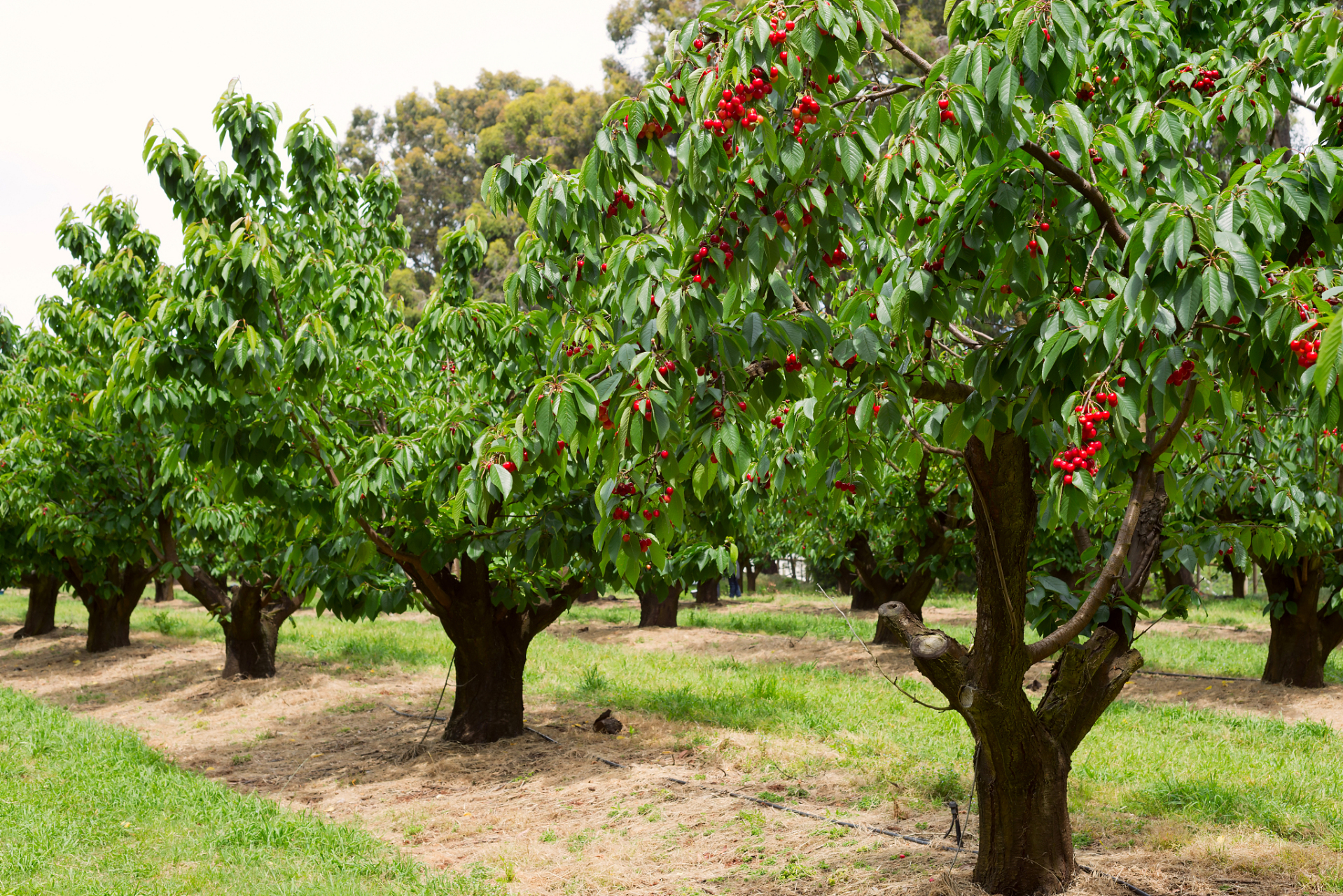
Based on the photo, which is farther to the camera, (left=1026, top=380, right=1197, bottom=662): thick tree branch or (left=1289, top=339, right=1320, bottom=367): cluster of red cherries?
(left=1026, top=380, right=1197, bottom=662): thick tree branch

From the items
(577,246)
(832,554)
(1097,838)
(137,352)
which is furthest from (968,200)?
(832,554)

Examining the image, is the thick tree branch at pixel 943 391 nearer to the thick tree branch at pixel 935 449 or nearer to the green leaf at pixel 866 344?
the thick tree branch at pixel 935 449

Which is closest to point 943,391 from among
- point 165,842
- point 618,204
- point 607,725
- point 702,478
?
point 702,478

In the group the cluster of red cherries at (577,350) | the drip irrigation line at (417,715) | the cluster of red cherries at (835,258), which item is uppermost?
the cluster of red cherries at (835,258)

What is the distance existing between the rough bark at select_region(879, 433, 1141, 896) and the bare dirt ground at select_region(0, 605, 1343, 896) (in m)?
0.28

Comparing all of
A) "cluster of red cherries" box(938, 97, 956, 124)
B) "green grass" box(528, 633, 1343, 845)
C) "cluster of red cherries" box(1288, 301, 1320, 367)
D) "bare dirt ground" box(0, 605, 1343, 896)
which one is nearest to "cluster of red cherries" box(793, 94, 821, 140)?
"cluster of red cherries" box(938, 97, 956, 124)

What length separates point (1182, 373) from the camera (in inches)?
109

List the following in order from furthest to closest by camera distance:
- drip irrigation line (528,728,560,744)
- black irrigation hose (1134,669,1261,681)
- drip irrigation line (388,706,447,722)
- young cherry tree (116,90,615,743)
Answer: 1. black irrigation hose (1134,669,1261,681)
2. drip irrigation line (388,706,447,722)
3. drip irrigation line (528,728,560,744)
4. young cherry tree (116,90,615,743)

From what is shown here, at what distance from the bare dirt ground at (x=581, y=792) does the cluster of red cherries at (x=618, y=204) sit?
3228 millimetres

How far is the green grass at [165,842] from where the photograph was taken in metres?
4.74

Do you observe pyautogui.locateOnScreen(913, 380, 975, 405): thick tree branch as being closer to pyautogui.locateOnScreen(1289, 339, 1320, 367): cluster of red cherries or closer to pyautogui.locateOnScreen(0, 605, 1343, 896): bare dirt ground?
pyautogui.locateOnScreen(1289, 339, 1320, 367): cluster of red cherries

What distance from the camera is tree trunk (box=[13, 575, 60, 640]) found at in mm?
17094

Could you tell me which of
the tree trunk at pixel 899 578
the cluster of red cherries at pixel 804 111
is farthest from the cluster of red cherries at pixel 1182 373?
the tree trunk at pixel 899 578

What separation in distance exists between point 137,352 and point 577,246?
3.05 metres
